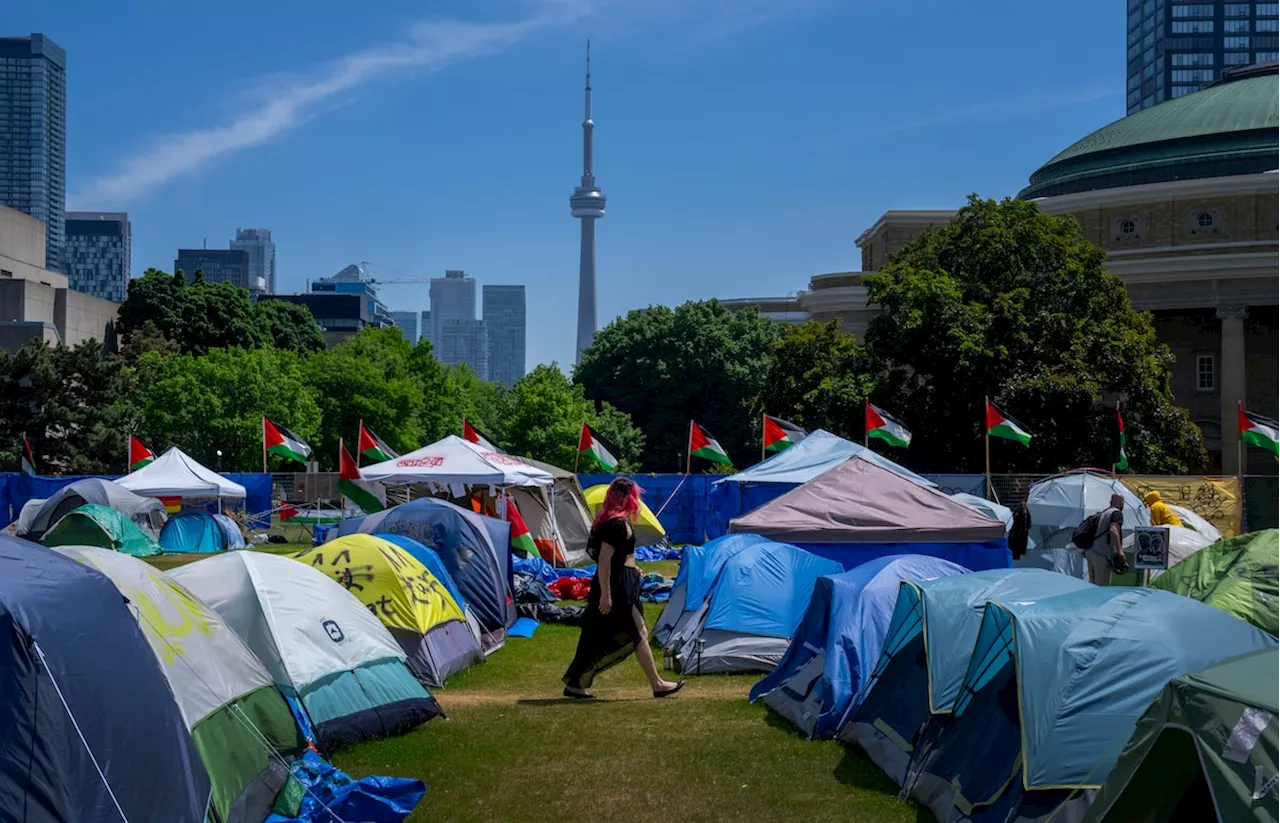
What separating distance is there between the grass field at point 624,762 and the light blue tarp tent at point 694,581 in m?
1.67

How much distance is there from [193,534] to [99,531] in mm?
3083

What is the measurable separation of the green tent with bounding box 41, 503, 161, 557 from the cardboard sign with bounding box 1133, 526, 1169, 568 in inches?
807

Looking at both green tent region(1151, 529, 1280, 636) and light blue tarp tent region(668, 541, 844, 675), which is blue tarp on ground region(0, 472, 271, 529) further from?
green tent region(1151, 529, 1280, 636)

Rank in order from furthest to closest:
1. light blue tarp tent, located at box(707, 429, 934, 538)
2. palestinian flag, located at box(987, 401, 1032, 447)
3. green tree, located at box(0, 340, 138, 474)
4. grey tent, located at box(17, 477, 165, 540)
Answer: green tree, located at box(0, 340, 138, 474), grey tent, located at box(17, 477, 165, 540), palestinian flag, located at box(987, 401, 1032, 447), light blue tarp tent, located at box(707, 429, 934, 538)

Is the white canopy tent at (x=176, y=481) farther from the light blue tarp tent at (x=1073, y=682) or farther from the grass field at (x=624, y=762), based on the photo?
the light blue tarp tent at (x=1073, y=682)

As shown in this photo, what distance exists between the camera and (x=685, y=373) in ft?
216

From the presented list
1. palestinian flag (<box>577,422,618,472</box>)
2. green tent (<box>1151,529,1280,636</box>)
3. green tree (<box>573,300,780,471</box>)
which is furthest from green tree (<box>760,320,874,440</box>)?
green tent (<box>1151,529,1280,636</box>)

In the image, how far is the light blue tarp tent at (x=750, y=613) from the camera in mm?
13609

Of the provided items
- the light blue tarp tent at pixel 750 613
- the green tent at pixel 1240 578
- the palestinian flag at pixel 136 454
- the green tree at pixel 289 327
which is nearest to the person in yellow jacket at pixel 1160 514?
the green tent at pixel 1240 578

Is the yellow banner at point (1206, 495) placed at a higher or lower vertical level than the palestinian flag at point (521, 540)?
higher

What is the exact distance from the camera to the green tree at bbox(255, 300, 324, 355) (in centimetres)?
7344

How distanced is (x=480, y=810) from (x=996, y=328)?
103 feet

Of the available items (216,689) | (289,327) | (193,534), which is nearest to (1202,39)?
(289,327)

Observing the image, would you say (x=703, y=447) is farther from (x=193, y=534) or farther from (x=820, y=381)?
(x=193, y=534)
